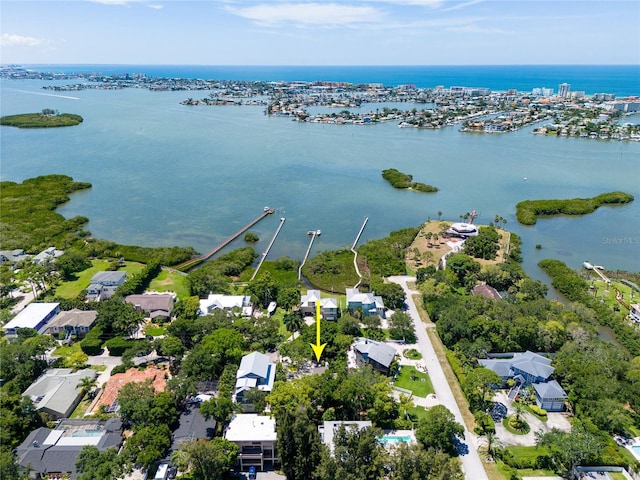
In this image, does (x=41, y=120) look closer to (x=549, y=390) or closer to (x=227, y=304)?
(x=227, y=304)

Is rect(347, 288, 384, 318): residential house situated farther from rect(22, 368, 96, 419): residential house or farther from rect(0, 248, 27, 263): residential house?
rect(0, 248, 27, 263): residential house

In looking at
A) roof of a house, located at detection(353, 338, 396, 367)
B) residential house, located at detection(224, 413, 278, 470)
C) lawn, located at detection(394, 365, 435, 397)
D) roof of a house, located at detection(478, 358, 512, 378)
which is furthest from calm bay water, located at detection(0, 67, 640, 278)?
residential house, located at detection(224, 413, 278, 470)

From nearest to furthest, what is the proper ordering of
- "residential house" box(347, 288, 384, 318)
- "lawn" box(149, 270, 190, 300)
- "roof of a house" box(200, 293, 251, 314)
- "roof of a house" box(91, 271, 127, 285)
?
"residential house" box(347, 288, 384, 318) < "roof of a house" box(200, 293, 251, 314) < "roof of a house" box(91, 271, 127, 285) < "lawn" box(149, 270, 190, 300)

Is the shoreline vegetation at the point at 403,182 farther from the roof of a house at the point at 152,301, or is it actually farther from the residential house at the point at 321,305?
the roof of a house at the point at 152,301

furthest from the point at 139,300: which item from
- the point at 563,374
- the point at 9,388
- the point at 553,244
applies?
the point at 553,244

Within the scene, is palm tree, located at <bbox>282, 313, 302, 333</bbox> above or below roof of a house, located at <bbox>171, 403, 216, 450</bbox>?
above

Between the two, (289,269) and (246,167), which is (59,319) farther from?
(246,167)

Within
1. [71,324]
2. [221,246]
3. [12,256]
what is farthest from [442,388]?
[12,256]

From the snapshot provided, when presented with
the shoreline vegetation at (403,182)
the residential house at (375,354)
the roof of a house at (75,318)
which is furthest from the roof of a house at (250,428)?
the shoreline vegetation at (403,182)
